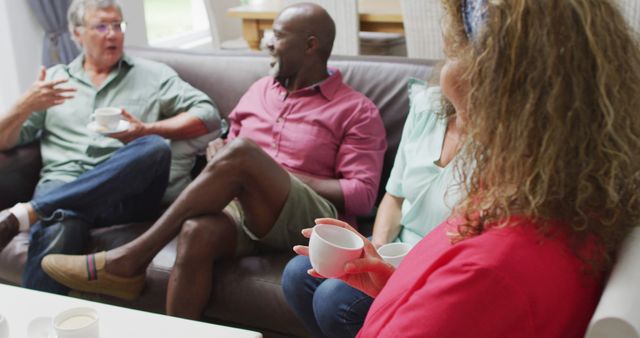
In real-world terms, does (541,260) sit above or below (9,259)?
above

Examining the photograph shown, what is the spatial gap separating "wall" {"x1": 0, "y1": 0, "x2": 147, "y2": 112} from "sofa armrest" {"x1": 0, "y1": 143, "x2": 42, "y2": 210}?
1.27 metres

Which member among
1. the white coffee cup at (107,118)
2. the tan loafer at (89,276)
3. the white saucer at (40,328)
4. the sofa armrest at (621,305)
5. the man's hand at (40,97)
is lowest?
the tan loafer at (89,276)

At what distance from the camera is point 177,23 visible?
262 inches

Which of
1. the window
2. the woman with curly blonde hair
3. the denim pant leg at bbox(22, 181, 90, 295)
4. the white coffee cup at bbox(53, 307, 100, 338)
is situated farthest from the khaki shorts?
the window

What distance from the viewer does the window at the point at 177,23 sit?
554 cm

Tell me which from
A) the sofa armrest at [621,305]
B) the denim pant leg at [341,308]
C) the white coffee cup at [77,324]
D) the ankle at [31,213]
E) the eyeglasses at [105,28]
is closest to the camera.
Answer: the sofa armrest at [621,305]

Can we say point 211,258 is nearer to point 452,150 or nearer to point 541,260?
point 452,150

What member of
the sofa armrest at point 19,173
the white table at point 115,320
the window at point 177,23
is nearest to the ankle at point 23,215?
the sofa armrest at point 19,173

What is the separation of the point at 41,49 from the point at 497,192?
10.9 ft

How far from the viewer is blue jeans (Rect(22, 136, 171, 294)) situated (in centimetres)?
223

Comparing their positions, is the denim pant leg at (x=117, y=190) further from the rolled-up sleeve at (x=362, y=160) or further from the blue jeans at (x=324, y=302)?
the blue jeans at (x=324, y=302)

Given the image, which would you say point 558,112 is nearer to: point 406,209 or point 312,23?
point 406,209

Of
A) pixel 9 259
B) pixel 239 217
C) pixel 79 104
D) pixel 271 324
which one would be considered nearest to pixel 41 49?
pixel 79 104

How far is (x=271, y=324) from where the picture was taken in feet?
6.81
